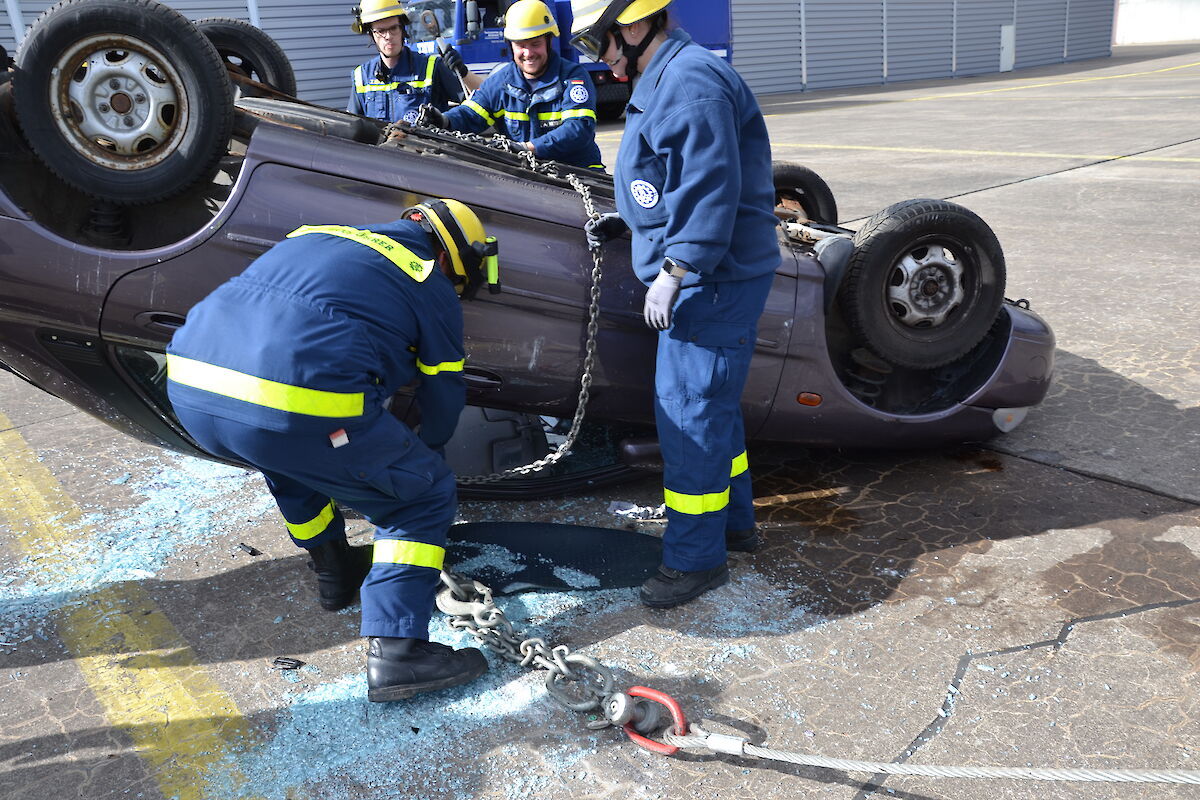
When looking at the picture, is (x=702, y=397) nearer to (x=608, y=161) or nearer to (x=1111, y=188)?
(x=1111, y=188)

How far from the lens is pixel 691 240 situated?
2600 millimetres

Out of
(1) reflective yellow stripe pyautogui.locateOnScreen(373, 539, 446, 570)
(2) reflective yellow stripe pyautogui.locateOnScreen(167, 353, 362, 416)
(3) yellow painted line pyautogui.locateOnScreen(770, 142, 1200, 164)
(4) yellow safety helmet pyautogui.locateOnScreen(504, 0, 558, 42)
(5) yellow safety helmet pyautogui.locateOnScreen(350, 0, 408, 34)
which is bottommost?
(3) yellow painted line pyautogui.locateOnScreen(770, 142, 1200, 164)

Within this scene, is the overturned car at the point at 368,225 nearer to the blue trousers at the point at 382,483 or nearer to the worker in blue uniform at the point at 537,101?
the blue trousers at the point at 382,483

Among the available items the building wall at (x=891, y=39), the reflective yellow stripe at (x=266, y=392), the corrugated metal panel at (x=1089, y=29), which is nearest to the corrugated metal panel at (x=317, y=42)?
the building wall at (x=891, y=39)

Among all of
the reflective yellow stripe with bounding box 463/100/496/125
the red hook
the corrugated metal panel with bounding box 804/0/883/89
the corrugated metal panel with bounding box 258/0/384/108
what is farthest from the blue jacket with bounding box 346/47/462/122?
the corrugated metal panel with bounding box 804/0/883/89

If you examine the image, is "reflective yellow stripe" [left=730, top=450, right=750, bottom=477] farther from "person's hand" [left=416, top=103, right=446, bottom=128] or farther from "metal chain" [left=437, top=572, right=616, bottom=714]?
"person's hand" [left=416, top=103, right=446, bottom=128]

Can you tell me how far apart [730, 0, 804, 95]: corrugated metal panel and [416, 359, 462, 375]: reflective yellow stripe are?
22.0 metres

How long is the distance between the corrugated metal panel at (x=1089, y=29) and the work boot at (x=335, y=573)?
35.6 m

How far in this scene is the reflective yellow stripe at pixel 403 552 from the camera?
2.51 metres

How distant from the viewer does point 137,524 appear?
3.47 metres

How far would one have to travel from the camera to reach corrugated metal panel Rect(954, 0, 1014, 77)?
92.6 ft

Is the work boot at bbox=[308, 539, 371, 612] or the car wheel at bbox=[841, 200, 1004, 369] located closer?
the work boot at bbox=[308, 539, 371, 612]

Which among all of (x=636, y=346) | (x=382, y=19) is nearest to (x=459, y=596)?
(x=636, y=346)

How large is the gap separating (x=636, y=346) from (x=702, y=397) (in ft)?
1.50
